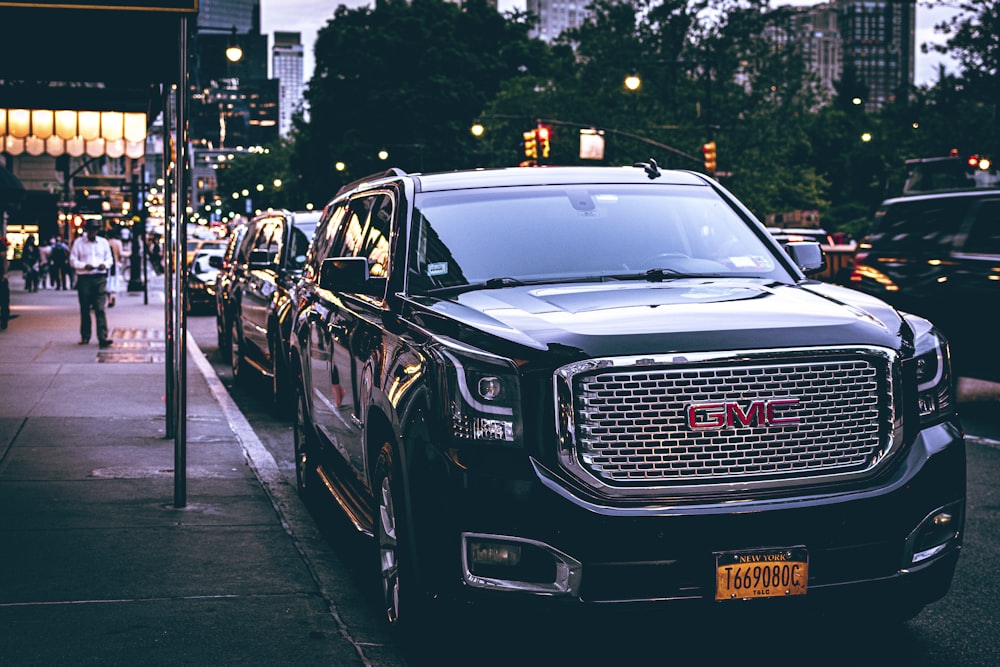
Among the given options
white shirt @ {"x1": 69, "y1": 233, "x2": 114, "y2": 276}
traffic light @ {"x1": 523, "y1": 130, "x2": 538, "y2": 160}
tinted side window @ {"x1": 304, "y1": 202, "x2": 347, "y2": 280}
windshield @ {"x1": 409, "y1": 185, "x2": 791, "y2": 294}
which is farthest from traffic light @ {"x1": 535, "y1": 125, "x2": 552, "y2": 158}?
windshield @ {"x1": 409, "y1": 185, "x2": 791, "y2": 294}

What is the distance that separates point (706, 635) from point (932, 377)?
148 cm

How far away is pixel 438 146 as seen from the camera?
74.1 m

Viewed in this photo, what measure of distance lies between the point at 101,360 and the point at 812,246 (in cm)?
1285

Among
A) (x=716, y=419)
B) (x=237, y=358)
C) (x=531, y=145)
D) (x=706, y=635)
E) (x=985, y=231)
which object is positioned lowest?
(x=706, y=635)

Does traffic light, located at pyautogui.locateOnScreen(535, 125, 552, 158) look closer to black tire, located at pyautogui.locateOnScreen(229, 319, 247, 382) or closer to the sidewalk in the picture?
black tire, located at pyautogui.locateOnScreen(229, 319, 247, 382)

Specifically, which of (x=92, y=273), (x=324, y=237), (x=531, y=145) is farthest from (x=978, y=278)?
(x=531, y=145)

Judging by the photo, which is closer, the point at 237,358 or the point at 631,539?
the point at 631,539

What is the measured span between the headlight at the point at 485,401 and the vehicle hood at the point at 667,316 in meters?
0.14

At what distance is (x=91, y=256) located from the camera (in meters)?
19.9

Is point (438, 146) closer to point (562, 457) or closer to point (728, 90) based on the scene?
point (728, 90)

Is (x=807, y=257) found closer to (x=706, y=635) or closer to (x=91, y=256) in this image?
(x=706, y=635)

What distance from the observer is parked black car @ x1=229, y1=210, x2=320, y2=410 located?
37.9ft

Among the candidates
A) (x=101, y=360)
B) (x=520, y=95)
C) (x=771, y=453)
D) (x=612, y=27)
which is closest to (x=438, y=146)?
(x=520, y=95)

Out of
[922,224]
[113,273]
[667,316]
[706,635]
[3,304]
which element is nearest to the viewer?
[667,316]
